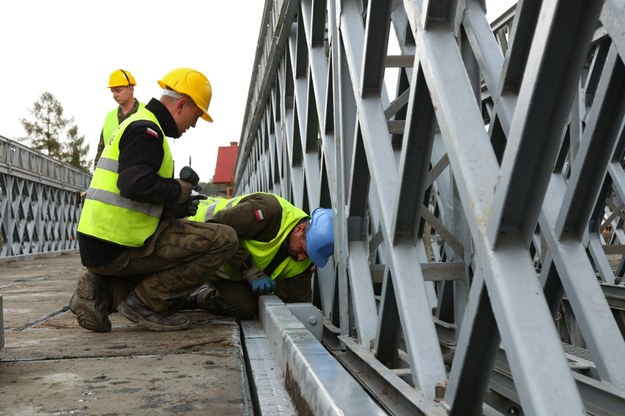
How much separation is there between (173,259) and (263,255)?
702mm

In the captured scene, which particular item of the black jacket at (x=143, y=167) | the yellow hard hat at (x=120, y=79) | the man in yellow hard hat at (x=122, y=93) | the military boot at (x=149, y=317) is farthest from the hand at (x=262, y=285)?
the yellow hard hat at (x=120, y=79)

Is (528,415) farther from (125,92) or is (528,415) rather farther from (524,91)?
(125,92)

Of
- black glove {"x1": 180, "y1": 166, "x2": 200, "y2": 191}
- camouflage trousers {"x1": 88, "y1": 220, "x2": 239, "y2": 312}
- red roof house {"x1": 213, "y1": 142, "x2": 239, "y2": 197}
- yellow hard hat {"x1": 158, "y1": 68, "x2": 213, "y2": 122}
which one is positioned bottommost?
camouflage trousers {"x1": 88, "y1": 220, "x2": 239, "y2": 312}

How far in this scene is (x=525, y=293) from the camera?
167cm

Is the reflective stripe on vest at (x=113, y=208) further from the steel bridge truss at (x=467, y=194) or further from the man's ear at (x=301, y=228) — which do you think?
the steel bridge truss at (x=467, y=194)

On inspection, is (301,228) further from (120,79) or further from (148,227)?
(120,79)

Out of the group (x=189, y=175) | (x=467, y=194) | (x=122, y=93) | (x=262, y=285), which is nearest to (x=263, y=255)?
(x=262, y=285)

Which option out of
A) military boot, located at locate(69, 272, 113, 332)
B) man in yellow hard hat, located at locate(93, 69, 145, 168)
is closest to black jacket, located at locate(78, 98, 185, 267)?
military boot, located at locate(69, 272, 113, 332)

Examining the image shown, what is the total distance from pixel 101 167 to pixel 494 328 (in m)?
2.80

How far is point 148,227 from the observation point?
4148 millimetres

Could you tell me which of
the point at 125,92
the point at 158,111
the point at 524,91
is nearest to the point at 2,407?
the point at 524,91

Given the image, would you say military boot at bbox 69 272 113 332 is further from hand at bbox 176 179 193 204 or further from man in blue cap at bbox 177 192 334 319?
man in blue cap at bbox 177 192 334 319

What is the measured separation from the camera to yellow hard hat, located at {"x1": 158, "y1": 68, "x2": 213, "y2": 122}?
4.26 m

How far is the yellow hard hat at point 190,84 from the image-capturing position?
426 centimetres
